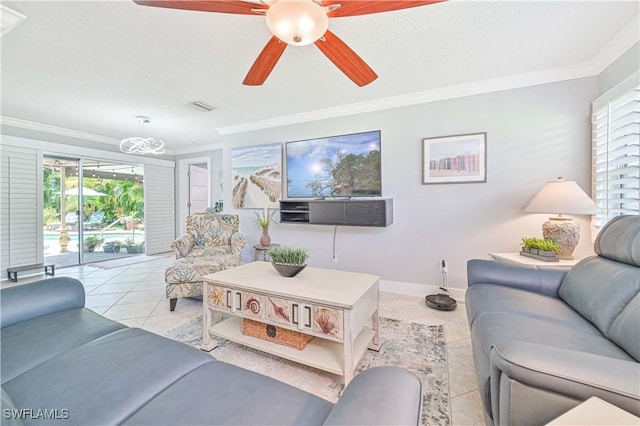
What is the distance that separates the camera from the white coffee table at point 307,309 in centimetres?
146

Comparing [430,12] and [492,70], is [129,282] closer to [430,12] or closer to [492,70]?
[430,12]

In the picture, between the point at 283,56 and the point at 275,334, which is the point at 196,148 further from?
the point at 275,334

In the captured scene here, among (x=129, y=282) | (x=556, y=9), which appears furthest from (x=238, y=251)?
(x=556, y=9)

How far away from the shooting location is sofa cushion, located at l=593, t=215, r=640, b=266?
1.26 metres

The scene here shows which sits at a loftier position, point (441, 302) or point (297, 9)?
point (297, 9)

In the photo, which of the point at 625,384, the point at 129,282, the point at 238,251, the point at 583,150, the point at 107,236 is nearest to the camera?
the point at 625,384

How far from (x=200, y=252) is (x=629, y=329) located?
346cm

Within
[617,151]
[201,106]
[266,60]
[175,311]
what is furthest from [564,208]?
[201,106]

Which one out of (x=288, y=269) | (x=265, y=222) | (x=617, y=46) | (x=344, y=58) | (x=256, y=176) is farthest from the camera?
(x=256, y=176)

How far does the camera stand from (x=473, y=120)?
2.73m

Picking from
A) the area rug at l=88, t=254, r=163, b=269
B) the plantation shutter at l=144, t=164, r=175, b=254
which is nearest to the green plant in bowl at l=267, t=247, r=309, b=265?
the area rug at l=88, t=254, r=163, b=269

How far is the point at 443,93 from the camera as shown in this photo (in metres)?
2.81

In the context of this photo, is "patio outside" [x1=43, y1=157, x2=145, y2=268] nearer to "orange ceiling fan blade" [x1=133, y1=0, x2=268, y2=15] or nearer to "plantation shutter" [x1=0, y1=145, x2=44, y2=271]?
"plantation shutter" [x1=0, y1=145, x2=44, y2=271]

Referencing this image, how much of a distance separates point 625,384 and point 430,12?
2.06 metres
